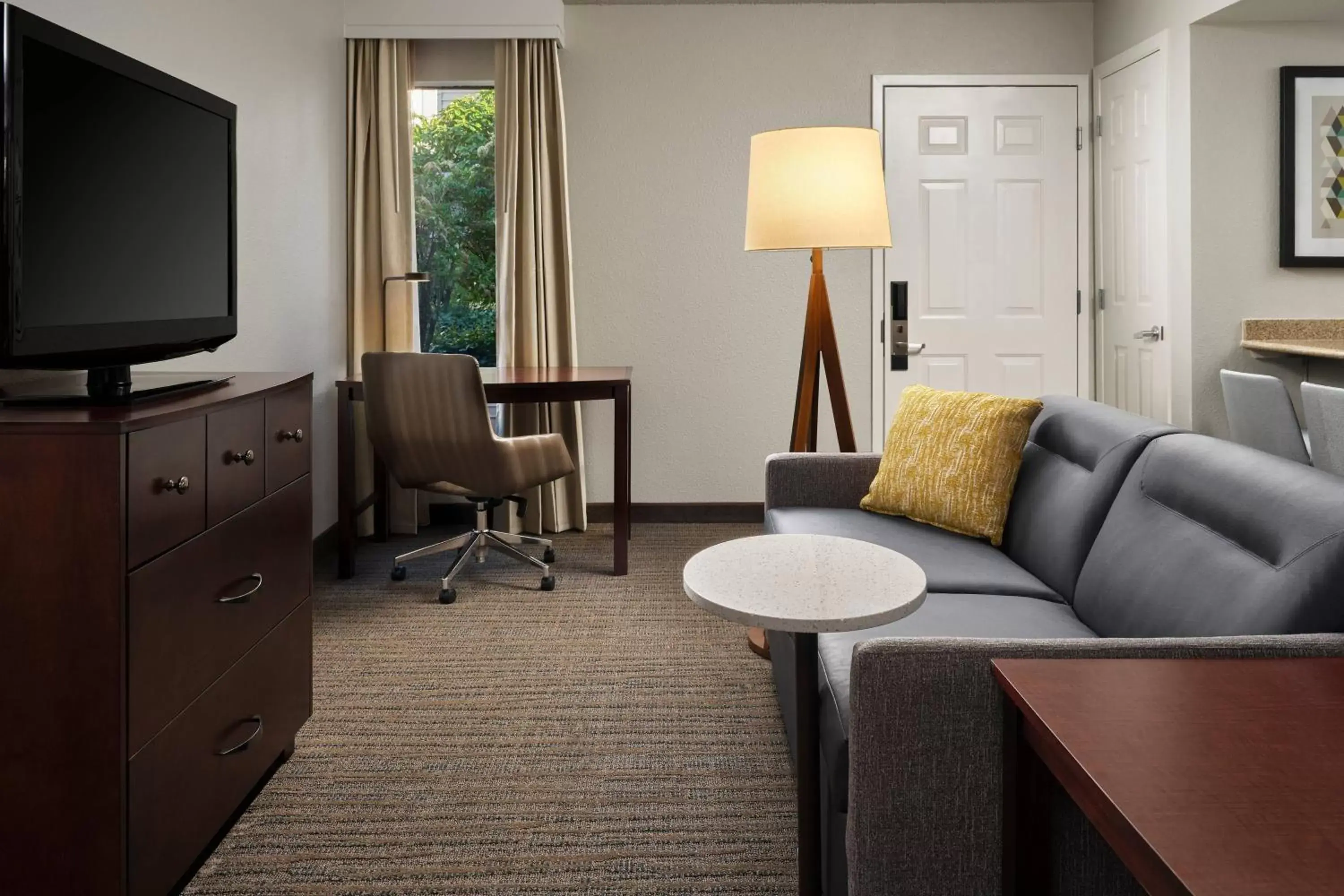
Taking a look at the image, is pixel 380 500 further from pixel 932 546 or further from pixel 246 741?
pixel 932 546

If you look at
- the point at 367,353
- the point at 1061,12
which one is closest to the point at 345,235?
the point at 367,353

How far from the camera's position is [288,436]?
2178mm

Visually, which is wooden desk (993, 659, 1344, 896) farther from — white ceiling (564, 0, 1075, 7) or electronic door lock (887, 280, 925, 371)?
white ceiling (564, 0, 1075, 7)

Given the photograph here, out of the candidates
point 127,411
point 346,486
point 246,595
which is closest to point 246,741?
point 246,595

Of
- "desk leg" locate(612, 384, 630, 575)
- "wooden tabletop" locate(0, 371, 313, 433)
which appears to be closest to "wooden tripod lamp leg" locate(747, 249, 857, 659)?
"desk leg" locate(612, 384, 630, 575)

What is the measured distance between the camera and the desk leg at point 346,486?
13.1 feet

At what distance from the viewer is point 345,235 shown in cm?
460

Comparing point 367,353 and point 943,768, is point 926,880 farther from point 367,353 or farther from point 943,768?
point 367,353

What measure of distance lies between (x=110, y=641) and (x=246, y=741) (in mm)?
578

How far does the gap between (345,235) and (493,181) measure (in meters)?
0.74

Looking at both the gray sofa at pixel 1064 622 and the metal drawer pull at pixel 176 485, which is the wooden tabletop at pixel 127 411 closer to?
→ the metal drawer pull at pixel 176 485

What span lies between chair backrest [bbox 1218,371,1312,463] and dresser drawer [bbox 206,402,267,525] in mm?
2448

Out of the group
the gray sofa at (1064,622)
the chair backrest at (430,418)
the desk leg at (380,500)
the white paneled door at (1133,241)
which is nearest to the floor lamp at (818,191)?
the gray sofa at (1064,622)

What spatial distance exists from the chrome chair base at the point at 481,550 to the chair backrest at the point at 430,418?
257mm
